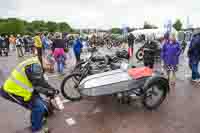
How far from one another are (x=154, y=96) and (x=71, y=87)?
2.24 meters

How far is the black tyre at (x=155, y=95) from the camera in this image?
14.8 feet

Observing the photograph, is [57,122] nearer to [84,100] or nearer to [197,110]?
[84,100]

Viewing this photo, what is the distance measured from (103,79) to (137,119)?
3.76 feet

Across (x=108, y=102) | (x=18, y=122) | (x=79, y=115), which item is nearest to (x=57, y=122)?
(x=79, y=115)

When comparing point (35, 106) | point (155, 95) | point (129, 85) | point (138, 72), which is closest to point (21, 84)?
point (35, 106)

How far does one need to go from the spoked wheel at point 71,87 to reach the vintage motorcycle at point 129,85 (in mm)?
782

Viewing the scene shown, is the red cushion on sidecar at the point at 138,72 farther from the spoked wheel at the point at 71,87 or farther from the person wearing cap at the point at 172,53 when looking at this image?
the person wearing cap at the point at 172,53

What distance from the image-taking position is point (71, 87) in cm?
539

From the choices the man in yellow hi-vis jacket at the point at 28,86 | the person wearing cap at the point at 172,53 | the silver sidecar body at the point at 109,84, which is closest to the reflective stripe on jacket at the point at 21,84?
the man in yellow hi-vis jacket at the point at 28,86

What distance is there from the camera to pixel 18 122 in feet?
13.7

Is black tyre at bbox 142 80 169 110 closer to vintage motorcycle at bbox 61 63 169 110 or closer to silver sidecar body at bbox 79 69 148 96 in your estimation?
vintage motorcycle at bbox 61 63 169 110

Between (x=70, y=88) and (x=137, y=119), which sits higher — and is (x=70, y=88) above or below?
above

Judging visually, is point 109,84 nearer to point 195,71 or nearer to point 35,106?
point 35,106

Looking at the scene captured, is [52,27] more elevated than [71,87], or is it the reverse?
[52,27]
